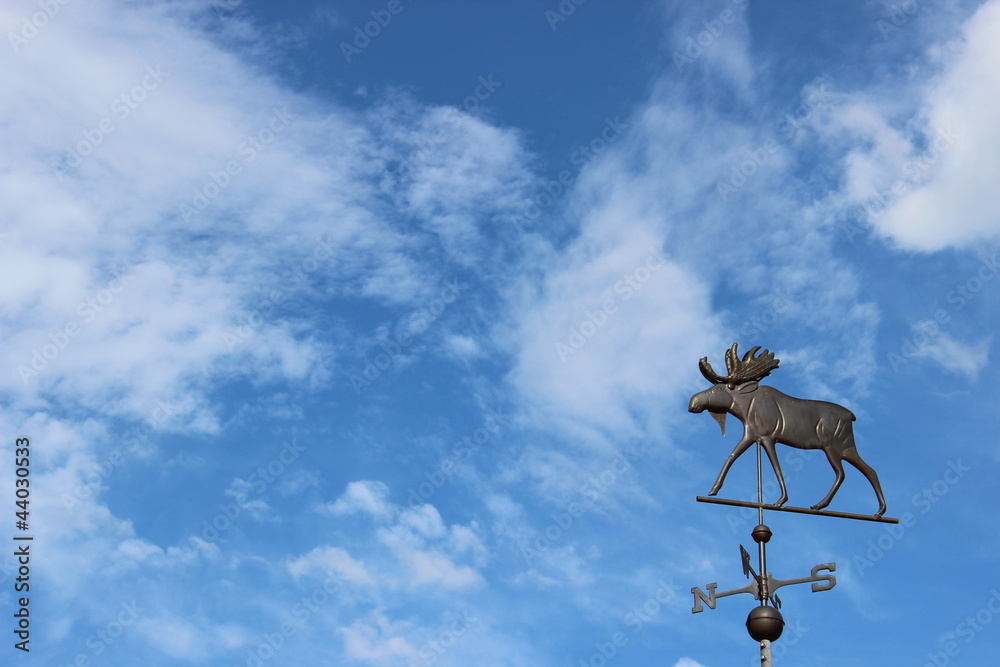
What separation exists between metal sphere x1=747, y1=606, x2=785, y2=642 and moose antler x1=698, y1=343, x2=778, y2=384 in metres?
2.45

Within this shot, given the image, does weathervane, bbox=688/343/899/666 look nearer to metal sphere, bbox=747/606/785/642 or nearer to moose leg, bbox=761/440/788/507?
moose leg, bbox=761/440/788/507

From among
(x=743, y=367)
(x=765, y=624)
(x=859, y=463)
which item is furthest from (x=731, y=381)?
(x=765, y=624)

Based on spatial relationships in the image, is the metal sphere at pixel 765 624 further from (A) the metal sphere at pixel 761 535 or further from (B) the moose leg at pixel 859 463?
(B) the moose leg at pixel 859 463

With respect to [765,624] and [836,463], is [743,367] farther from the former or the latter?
[765,624]

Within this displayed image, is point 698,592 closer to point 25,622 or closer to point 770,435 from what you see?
point 770,435

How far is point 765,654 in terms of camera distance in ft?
33.8

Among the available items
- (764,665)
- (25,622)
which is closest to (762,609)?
(764,665)

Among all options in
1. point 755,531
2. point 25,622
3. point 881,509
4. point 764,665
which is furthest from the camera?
point 25,622

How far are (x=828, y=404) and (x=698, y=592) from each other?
2323 millimetres

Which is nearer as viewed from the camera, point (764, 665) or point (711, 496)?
point (764, 665)

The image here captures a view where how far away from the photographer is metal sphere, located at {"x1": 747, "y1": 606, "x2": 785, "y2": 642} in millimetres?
10383

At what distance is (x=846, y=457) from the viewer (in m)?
12.4

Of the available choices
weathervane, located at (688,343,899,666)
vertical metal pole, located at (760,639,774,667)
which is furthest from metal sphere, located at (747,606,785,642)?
weathervane, located at (688,343,899,666)

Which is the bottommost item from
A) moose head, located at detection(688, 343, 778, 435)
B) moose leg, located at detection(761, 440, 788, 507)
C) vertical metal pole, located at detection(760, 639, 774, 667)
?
vertical metal pole, located at detection(760, 639, 774, 667)
